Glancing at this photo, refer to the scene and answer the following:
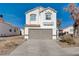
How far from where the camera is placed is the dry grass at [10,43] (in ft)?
53.2

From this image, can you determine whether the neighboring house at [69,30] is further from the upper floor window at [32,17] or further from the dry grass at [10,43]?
the dry grass at [10,43]

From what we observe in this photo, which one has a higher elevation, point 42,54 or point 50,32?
point 50,32

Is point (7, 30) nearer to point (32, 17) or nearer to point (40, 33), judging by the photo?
point (32, 17)

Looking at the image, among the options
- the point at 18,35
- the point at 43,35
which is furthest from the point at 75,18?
the point at 18,35

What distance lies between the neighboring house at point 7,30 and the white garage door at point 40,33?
0.86 meters

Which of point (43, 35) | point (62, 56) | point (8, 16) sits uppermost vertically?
point (8, 16)

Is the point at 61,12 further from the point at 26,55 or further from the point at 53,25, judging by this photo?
the point at 26,55

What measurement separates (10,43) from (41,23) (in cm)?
209

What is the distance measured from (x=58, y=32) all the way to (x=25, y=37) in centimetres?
193

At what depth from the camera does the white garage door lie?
16844 millimetres

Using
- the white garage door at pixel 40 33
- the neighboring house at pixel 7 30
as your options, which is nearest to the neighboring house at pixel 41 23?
the white garage door at pixel 40 33

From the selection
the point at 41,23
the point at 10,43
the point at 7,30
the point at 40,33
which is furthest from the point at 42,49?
the point at 7,30

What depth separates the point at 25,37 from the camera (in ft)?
54.9

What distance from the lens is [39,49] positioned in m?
16.1
